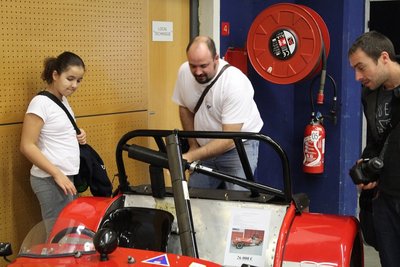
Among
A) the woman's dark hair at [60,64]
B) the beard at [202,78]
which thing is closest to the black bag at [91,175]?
the woman's dark hair at [60,64]

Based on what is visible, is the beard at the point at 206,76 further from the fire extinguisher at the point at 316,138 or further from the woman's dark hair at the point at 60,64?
the fire extinguisher at the point at 316,138

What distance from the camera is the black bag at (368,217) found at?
284 cm

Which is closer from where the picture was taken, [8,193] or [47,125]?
[47,125]

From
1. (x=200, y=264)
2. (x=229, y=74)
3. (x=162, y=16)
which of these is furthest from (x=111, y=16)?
(x=200, y=264)

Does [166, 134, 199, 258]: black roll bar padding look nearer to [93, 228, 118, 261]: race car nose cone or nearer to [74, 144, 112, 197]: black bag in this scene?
[93, 228, 118, 261]: race car nose cone

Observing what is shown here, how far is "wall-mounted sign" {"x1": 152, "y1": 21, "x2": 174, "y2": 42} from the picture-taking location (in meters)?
4.86

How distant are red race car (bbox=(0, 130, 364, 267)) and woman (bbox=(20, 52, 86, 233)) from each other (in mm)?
696

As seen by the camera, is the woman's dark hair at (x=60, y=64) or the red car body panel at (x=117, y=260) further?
the woman's dark hair at (x=60, y=64)

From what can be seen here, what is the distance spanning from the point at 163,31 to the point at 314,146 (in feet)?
5.17

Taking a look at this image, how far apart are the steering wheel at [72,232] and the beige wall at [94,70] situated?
159 centimetres

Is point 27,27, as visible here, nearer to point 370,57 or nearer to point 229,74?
point 229,74

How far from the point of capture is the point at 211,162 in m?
3.70

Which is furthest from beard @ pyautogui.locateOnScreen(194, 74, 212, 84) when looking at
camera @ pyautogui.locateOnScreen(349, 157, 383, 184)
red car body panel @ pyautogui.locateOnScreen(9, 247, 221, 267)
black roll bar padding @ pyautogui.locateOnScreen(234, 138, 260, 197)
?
red car body panel @ pyautogui.locateOnScreen(9, 247, 221, 267)

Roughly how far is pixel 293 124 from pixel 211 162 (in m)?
1.87
